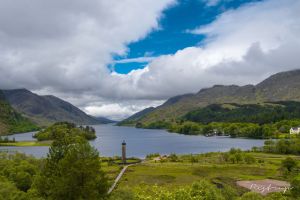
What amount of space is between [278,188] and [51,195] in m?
62.1

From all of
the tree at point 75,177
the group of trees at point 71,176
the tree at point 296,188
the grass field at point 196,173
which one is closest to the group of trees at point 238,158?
the grass field at point 196,173

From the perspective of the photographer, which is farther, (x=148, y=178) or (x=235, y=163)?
(x=235, y=163)

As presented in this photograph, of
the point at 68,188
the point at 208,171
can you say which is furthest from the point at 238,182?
the point at 68,188

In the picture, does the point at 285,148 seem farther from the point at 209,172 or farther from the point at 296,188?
the point at 296,188

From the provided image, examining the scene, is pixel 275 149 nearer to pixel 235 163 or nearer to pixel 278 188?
pixel 235 163

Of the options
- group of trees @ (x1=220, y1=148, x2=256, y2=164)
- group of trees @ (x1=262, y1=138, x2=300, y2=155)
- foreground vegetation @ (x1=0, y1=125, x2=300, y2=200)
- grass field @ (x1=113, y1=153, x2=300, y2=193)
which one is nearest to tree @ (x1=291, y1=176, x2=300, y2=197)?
foreground vegetation @ (x1=0, y1=125, x2=300, y2=200)

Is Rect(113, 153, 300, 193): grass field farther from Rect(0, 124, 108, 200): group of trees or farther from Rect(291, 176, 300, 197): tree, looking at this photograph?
Rect(0, 124, 108, 200): group of trees

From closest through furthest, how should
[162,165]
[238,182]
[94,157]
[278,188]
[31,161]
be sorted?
[94,157], [278,188], [238,182], [31,161], [162,165]

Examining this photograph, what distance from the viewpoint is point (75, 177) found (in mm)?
51156

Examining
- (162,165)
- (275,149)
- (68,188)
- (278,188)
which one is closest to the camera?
(68,188)

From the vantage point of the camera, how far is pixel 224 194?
59312mm

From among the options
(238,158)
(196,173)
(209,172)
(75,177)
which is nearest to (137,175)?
(196,173)

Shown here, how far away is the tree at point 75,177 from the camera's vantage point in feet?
166

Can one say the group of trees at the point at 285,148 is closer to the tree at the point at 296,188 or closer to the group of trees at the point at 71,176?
the tree at the point at 296,188
